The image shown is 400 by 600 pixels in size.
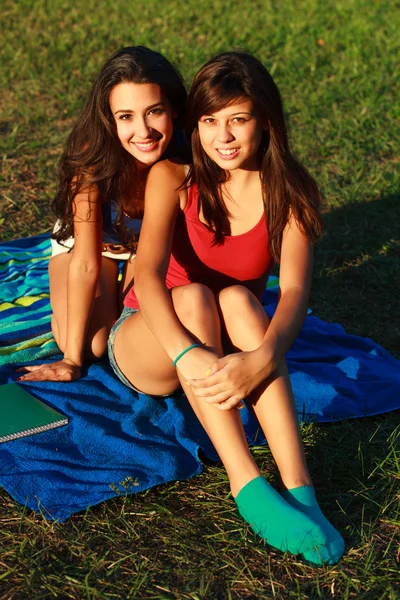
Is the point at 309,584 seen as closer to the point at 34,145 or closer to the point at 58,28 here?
the point at 34,145

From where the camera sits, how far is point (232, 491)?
9.29 ft

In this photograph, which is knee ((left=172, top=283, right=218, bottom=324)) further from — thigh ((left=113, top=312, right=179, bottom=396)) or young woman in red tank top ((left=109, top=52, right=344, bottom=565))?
thigh ((left=113, top=312, right=179, bottom=396))

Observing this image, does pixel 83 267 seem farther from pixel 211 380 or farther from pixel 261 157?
pixel 211 380

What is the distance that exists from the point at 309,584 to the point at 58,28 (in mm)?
7164

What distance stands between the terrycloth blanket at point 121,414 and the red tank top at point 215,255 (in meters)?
0.55

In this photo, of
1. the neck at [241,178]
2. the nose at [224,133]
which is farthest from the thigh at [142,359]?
the nose at [224,133]

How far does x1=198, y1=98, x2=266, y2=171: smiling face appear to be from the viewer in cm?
304

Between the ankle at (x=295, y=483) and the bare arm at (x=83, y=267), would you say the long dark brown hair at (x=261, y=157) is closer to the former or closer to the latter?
the bare arm at (x=83, y=267)

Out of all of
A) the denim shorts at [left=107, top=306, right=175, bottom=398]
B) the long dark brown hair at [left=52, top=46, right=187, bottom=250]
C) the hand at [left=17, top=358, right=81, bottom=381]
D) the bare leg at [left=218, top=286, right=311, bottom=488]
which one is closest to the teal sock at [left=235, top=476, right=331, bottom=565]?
the bare leg at [left=218, top=286, right=311, bottom=488]

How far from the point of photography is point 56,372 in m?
3.66

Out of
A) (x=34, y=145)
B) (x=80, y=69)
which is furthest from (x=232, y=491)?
(x=80, y=69)

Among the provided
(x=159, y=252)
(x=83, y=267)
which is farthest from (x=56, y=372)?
(x=159, y=252)

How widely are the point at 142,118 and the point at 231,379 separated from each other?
47.9 inches

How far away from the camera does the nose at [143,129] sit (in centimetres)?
334
